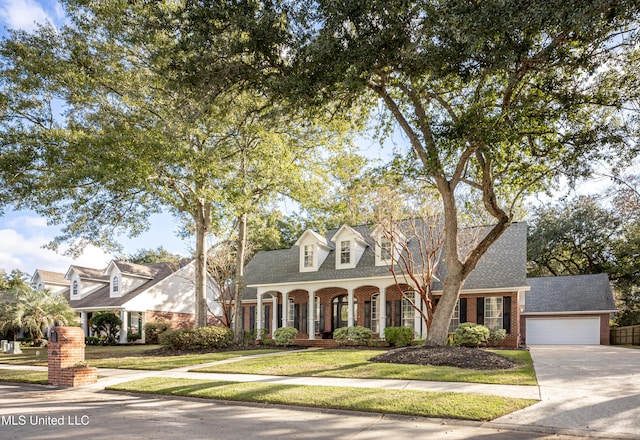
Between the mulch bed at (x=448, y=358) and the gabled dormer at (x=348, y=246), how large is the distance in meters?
11.2

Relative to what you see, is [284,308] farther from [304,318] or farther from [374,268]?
[374,268]

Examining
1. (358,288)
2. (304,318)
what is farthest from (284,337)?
(358,288)

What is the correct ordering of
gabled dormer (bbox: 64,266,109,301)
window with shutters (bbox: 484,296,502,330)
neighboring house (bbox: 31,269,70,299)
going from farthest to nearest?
neighboring house (bbox: 31,269,70,299)
gabled dormer (bbox: 64,266,109,301)
window with shutters (bbox: 484,296,502,330)

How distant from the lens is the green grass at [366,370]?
10.3m

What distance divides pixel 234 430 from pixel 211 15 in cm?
821

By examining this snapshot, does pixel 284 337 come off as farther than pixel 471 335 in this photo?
Yes

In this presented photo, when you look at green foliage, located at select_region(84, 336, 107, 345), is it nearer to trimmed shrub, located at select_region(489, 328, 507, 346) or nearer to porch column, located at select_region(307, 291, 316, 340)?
porch column, located at select_region(307, 291, 316, 340)

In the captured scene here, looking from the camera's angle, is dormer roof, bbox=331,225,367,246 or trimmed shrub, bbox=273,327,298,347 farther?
dormer roof, bbox=331,225,367,246

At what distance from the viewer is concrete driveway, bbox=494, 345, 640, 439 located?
6624 millimetres

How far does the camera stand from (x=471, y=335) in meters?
18.9

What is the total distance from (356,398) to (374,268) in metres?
15.1

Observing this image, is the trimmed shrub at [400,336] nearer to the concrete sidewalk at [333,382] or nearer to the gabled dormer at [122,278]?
the concrete sidewalk at [333,382]

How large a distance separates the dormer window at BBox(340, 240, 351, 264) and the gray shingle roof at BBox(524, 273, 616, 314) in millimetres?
11949

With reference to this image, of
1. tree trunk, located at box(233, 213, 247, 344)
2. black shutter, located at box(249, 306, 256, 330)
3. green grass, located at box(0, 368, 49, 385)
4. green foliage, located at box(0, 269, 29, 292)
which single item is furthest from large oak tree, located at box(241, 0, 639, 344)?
green foliage, located at box(0, 269, 29, 292)
